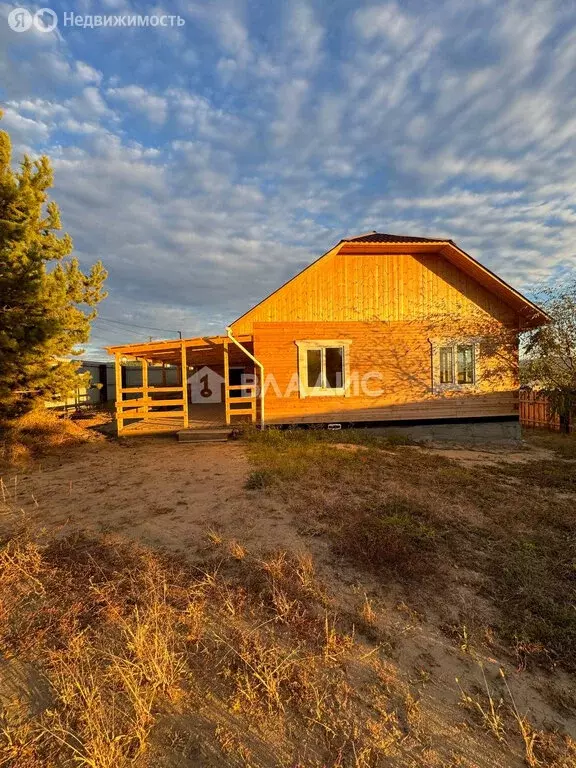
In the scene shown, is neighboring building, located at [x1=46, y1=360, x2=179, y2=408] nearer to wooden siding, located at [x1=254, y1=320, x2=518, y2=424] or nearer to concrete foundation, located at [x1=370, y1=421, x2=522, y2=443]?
wooden siding, located at [x1=254, y1=320, x2=518, y2=424]

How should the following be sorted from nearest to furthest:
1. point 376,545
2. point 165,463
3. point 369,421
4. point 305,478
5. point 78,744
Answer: point 78,744 < point 376,545 < point 305,478 < point 165,463 < point 369,421

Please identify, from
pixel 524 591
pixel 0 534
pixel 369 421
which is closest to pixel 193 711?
pixel 524 591

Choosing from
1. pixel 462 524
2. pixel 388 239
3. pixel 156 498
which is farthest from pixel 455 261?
pixel 156 498

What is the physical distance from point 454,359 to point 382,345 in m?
2.81

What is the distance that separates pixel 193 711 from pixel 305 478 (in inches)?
207

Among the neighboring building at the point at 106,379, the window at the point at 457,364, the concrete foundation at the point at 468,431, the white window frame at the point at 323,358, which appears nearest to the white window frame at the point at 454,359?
the window at the point at 457,364

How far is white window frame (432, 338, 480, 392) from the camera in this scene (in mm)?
13000

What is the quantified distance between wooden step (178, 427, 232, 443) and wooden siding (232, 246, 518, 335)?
356cm

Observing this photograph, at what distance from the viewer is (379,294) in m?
12.8

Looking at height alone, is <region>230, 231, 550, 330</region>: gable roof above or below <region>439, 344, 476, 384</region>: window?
above

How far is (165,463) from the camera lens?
9.23 meters

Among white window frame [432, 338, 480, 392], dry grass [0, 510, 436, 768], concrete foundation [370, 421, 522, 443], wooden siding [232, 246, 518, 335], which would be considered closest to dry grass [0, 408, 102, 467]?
wooden siding [232, 246, 518, 335]

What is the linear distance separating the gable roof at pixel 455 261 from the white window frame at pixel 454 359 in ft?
5.72

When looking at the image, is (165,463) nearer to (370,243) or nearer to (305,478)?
(305,478)
